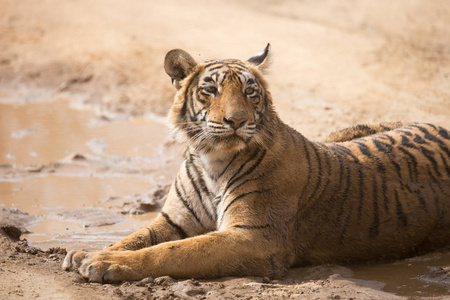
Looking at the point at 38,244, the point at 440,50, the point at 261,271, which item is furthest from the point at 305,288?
the point at 440,50

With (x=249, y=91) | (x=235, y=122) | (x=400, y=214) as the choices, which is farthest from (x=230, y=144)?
(x=400, y=214)

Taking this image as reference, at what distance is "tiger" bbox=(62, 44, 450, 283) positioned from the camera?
3945 millimetres

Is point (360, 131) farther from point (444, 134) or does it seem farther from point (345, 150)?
point (345, 150)

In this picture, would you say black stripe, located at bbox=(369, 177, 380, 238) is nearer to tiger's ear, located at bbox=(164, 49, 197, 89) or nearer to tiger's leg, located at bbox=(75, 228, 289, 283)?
tiger's leg, located at bbox=(75, 228, 289, 283)

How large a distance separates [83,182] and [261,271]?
Answer: 9.28 ft

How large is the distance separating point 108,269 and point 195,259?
1.56ft

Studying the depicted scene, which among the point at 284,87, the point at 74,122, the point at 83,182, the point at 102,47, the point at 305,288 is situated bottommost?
the point at 305,288

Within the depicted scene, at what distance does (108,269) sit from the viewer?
11.8ft

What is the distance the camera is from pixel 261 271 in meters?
Result: 3.85

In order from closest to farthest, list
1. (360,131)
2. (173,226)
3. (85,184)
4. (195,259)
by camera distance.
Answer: (195,259) < (173,226) < (360,131) < (85,184)

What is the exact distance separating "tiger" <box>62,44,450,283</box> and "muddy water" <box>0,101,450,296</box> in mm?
252

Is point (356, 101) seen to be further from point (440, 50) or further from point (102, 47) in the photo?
point (102, 47)

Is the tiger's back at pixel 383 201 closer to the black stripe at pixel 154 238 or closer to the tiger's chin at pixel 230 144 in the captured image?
the tiger's chin at pixel 230 144

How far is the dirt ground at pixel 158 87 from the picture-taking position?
375 centimetres
